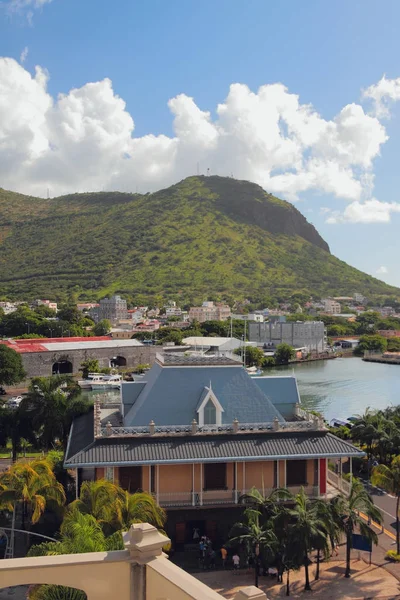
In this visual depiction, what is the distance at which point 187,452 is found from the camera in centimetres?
1870

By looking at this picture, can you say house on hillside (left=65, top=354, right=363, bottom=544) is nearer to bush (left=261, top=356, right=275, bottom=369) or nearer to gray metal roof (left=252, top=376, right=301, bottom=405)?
gray metal roof (left=252, top=376, right=301, bottom=405)

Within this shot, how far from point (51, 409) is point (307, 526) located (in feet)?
52.4

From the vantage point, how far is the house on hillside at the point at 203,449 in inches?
729

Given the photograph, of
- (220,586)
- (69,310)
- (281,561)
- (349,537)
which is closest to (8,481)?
(220,586)

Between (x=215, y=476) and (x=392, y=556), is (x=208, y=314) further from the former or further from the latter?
(x=392, y=556)

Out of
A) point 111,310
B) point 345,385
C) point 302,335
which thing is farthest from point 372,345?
point 111,310

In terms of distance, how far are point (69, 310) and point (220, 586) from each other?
362ft

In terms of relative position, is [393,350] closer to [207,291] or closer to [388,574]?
[207,291]

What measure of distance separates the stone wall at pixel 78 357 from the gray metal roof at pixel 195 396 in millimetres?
47643

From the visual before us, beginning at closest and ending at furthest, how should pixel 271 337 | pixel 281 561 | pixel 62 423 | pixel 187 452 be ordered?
1. pixel 281 561
2. pixel 187 452
3. pixel 62 423
4. pixel 271 337

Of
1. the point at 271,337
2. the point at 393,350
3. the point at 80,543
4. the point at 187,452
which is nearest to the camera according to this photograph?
the point at 80,543

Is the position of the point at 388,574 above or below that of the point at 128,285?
below

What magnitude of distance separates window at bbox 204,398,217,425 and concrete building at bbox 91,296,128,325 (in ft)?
438

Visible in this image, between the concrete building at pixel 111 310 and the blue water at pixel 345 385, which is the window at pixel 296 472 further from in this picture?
the concrete building at pixel 111 310
